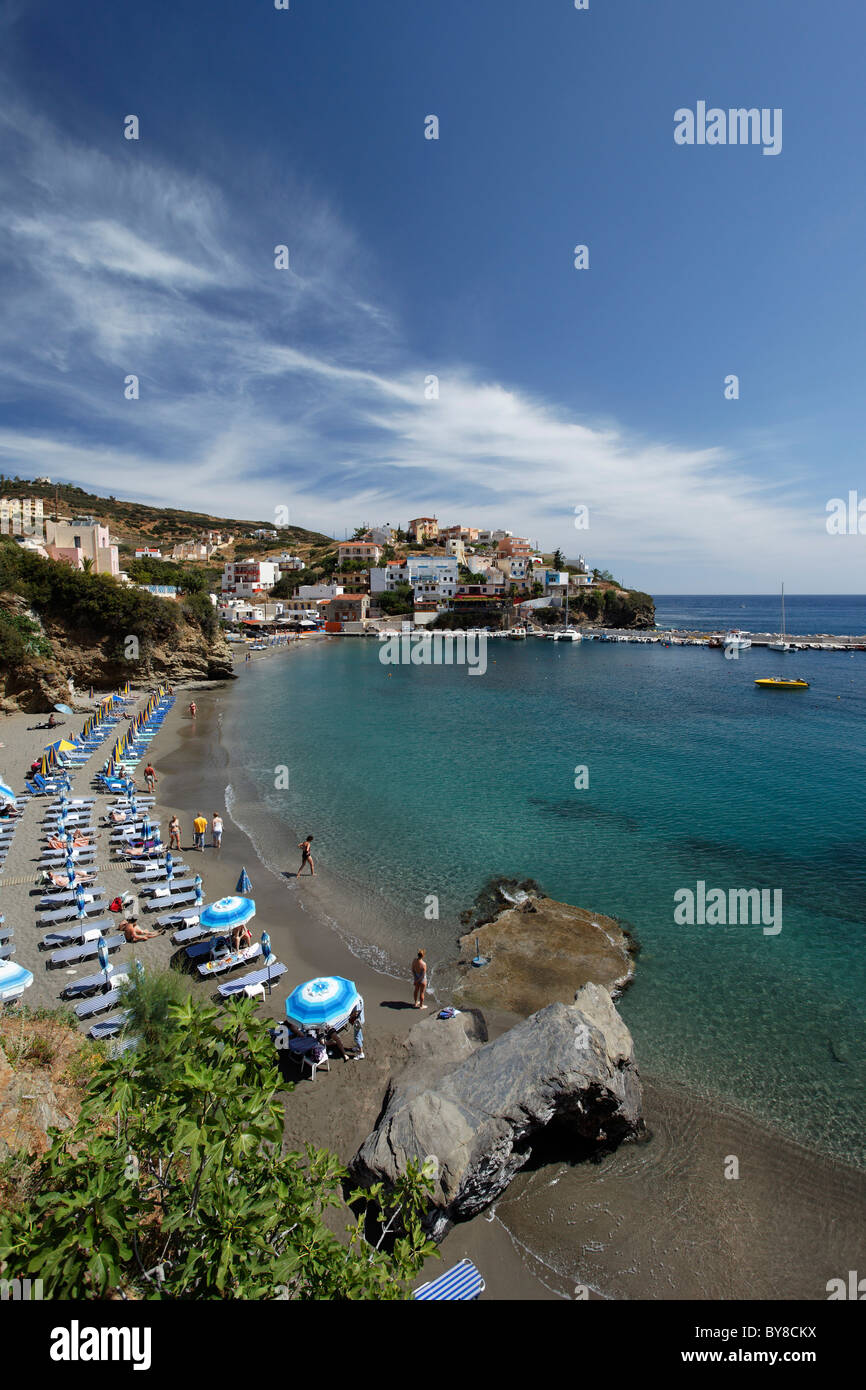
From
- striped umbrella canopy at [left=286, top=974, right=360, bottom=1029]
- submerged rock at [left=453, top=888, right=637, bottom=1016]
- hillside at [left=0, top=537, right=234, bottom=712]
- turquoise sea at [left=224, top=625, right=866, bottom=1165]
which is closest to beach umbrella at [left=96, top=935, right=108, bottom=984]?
striped umbrella canopy at [left=286, top=974, right=360, bottom=1029]

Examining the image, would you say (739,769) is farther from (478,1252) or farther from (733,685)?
(733,685)

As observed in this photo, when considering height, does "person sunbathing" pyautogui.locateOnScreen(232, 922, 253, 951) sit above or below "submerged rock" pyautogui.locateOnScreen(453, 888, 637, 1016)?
above

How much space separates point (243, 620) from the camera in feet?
332

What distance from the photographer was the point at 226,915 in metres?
13.0

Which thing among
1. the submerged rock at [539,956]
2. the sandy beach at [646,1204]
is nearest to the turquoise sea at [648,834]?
the submerged rock at [539,956]

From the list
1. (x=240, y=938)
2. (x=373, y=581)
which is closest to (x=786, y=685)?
(x=240, y=938)

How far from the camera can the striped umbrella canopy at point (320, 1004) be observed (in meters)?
9.88

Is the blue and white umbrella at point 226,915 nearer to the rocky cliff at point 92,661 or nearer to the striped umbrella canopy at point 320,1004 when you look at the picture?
the striped umbrella canopy at point 320,1004

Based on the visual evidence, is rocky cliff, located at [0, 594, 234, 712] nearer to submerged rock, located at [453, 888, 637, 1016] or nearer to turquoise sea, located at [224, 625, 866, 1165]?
turquoise sea, located at [224, 625, 866, 1165]

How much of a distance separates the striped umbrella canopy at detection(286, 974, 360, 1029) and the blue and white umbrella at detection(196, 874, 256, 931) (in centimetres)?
326

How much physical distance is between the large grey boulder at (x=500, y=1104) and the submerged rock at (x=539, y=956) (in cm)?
212

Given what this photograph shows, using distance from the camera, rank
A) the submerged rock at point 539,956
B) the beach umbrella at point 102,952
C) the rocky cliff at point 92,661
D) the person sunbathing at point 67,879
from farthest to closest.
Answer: the rocky cliff at point 92,661
the person sunbathing at point 67,879
the submerged rock at point 539,956
the beach umbrella at point 102,952

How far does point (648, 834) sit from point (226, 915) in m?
Result: 14.7

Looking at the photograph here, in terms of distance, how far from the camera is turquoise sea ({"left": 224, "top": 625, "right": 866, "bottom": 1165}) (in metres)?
11.2
